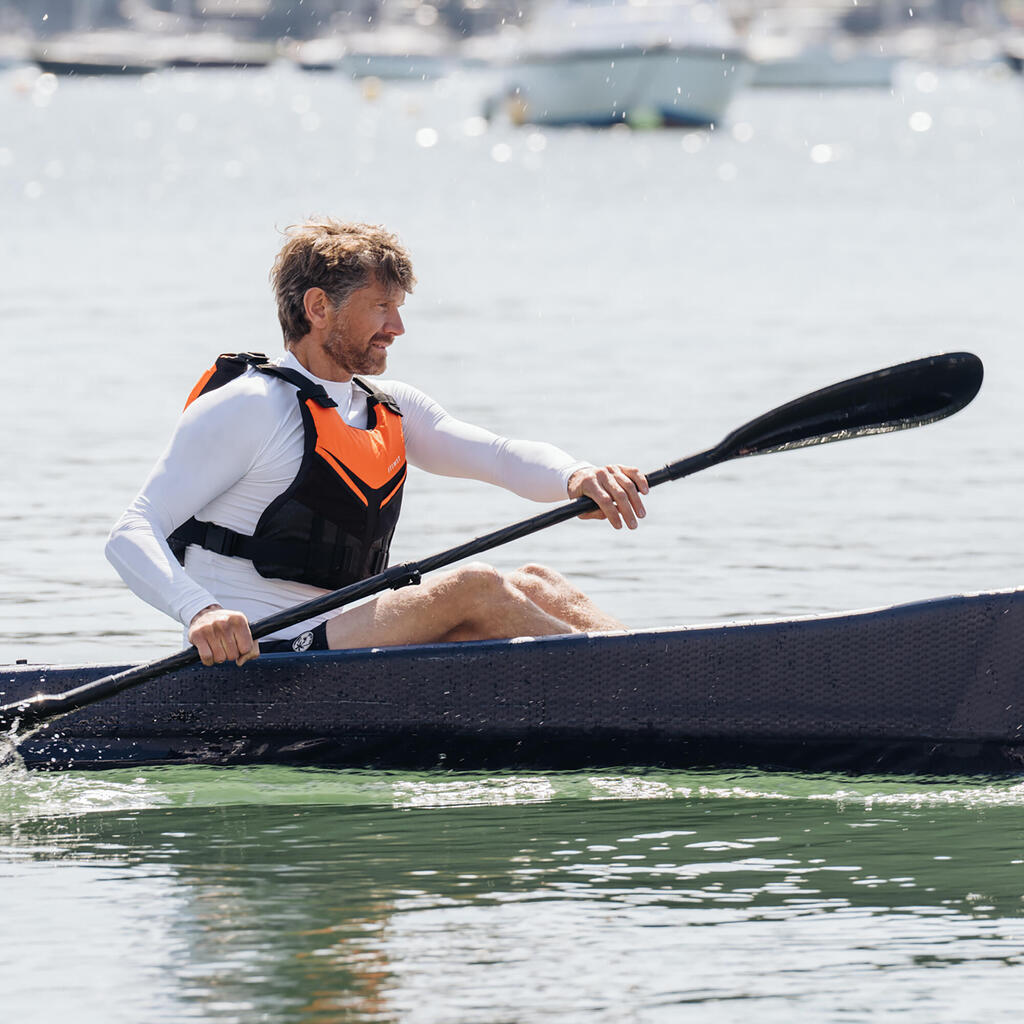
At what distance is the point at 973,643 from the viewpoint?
4.67 m

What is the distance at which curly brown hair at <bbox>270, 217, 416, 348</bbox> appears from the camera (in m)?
4.62

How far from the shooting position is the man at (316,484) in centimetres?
452

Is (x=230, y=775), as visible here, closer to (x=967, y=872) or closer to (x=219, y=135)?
(x=967, y=872)

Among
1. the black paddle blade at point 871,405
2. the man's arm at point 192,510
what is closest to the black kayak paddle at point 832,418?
the black paddle blade at point 871,405

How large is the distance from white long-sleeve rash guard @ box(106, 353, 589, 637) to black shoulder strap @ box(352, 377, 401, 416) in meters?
0.04

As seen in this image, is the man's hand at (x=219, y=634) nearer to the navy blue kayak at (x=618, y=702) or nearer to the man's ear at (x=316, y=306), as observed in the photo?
the navy blue kayak at (x=618, y=702)

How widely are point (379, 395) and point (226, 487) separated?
45 centimetres

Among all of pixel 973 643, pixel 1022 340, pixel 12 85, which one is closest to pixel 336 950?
pixel 973 643

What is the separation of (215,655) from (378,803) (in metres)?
0.63

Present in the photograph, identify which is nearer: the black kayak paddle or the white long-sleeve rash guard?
the white long-sleeve rash guard

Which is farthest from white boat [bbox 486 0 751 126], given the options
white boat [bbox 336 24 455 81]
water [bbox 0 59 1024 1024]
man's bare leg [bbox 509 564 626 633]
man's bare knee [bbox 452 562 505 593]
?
man's bare knee [bbox 452 562 505 593]

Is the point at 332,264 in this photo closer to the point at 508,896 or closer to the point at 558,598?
the point at 558,598

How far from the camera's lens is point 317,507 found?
4648mm

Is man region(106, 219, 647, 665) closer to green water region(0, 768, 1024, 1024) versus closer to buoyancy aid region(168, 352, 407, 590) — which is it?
buoyancy aid region(168, 352, 407, 590)
